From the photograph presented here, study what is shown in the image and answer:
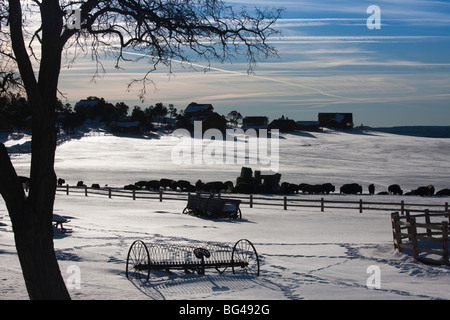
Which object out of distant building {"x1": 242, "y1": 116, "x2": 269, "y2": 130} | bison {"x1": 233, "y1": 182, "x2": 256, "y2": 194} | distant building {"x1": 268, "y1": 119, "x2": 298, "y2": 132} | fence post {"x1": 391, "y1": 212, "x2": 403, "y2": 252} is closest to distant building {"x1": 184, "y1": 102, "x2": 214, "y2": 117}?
distant building {"x1": 242, "y1": 116, "x2": 269, "y2": 130}

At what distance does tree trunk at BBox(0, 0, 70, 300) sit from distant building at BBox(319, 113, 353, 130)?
13440 cm

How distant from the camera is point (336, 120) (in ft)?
464

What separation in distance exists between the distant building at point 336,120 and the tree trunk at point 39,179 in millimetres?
134400

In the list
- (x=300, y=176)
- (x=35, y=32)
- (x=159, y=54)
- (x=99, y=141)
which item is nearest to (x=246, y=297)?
(x=159, y=54)

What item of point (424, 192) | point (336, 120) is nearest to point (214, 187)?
point (424, 192)

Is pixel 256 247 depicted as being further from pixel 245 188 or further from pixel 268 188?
pixel 268 188

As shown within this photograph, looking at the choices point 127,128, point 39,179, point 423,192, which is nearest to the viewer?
point 39,179

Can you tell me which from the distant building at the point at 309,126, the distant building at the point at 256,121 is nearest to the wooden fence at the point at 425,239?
the distant building at the point at 309,126

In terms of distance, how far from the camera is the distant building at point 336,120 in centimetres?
14125

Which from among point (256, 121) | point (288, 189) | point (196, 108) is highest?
point (196, 108)

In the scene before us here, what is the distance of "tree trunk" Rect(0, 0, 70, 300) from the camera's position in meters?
7.70

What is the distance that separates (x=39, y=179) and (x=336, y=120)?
138 meters

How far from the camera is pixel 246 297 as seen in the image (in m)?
10.3
